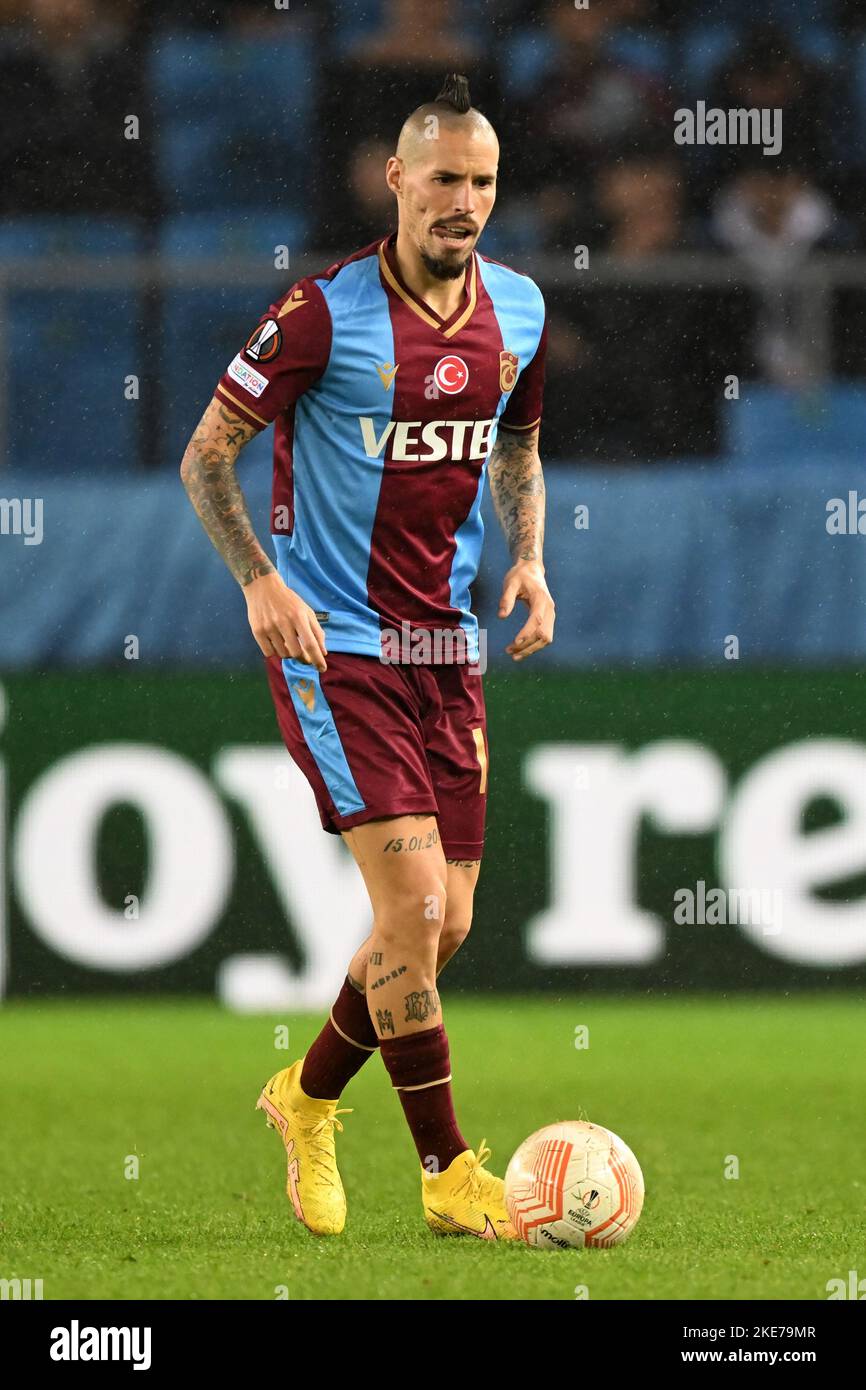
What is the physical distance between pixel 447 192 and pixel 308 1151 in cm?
197

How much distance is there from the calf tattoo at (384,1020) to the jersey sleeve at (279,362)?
118 cm

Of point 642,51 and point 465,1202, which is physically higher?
point 642,51

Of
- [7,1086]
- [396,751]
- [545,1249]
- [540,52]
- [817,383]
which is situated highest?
[540,52]

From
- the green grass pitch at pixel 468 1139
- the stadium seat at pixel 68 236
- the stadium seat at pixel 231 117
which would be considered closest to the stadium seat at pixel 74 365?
the stadium seat at pixel 68 236

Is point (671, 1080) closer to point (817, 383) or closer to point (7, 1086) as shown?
point (7, 1086)

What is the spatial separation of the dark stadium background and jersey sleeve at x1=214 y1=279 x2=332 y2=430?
3161 millimetres

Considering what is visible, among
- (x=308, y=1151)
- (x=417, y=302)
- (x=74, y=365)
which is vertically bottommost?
(x=308, y=1151)

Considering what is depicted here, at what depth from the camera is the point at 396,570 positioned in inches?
185

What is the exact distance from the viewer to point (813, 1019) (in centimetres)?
781

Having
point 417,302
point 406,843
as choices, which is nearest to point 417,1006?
point 406,843

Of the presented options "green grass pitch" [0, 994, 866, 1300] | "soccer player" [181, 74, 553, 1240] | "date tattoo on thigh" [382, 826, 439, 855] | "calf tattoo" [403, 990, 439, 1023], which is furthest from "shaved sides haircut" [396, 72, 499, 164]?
"green grass pitch" [0, 994, 866, 1300]

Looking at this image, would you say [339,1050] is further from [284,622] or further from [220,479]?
[220,479]

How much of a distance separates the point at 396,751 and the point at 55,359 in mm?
4414

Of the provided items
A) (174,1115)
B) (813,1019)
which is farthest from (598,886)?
(174,1115)
